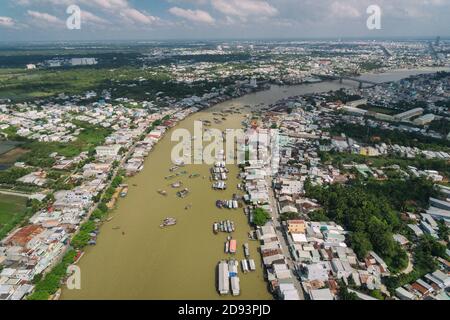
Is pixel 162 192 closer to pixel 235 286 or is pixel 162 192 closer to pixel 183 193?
pixel 183 193

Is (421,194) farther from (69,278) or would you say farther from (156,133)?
(156,133)

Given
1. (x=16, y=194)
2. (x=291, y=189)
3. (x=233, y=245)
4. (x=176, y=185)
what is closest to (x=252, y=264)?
(x=233, y=245)

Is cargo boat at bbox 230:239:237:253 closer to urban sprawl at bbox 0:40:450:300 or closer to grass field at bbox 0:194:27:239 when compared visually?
urban sprawl at bbox 0:40:450:300

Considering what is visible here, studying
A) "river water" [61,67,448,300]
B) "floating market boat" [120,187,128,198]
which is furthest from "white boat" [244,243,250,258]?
"floating market boat" [120,187,128,198]

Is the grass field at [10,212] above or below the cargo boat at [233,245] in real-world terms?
above

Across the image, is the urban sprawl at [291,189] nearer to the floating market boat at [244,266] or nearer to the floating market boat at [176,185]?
the floating market boat at [244,266]

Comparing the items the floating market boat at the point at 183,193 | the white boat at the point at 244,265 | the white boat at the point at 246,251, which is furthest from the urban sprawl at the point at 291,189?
the floating market boat at the point at 183,193

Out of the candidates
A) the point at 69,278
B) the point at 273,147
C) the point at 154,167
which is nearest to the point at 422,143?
the point at 273,147

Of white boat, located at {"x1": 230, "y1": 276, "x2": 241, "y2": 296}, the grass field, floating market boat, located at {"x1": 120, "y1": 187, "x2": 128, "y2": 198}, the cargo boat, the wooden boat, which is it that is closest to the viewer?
white boat, located at {"x1": 230, "y1": 276, "x2": 241, "y2": 296}
